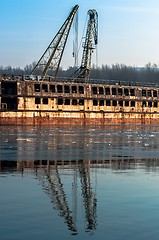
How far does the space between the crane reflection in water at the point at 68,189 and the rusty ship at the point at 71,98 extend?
45.3 m

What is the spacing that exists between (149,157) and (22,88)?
44734 millimetres

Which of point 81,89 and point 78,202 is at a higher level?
point 81,89

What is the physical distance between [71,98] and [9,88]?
9.90m

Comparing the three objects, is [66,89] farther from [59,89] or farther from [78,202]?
[78,202]

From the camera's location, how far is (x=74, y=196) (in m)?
11.3

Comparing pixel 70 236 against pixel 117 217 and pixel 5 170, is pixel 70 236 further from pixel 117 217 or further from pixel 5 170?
pixel 5 170

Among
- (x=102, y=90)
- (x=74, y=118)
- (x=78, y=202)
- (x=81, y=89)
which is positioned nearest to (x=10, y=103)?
(x=74, y=118)

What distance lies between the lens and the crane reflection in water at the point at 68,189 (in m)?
9.23

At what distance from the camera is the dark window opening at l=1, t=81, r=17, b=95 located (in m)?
65.0

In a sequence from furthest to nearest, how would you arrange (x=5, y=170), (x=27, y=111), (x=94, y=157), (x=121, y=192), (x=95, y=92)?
(x=95, y=92)
(x=27, y=111)
(x=94, y=157)
(x=5, y=170)
(x=121, y=192)

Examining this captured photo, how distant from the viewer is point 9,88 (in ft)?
216

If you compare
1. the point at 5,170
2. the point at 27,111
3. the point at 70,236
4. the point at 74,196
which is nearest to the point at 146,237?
the point at 70,236

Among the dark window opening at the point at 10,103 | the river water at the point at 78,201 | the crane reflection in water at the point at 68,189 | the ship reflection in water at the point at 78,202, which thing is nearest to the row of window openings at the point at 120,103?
the dark window opening at the point at 10,103

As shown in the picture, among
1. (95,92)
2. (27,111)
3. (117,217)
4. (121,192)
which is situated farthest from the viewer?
(95,92)
